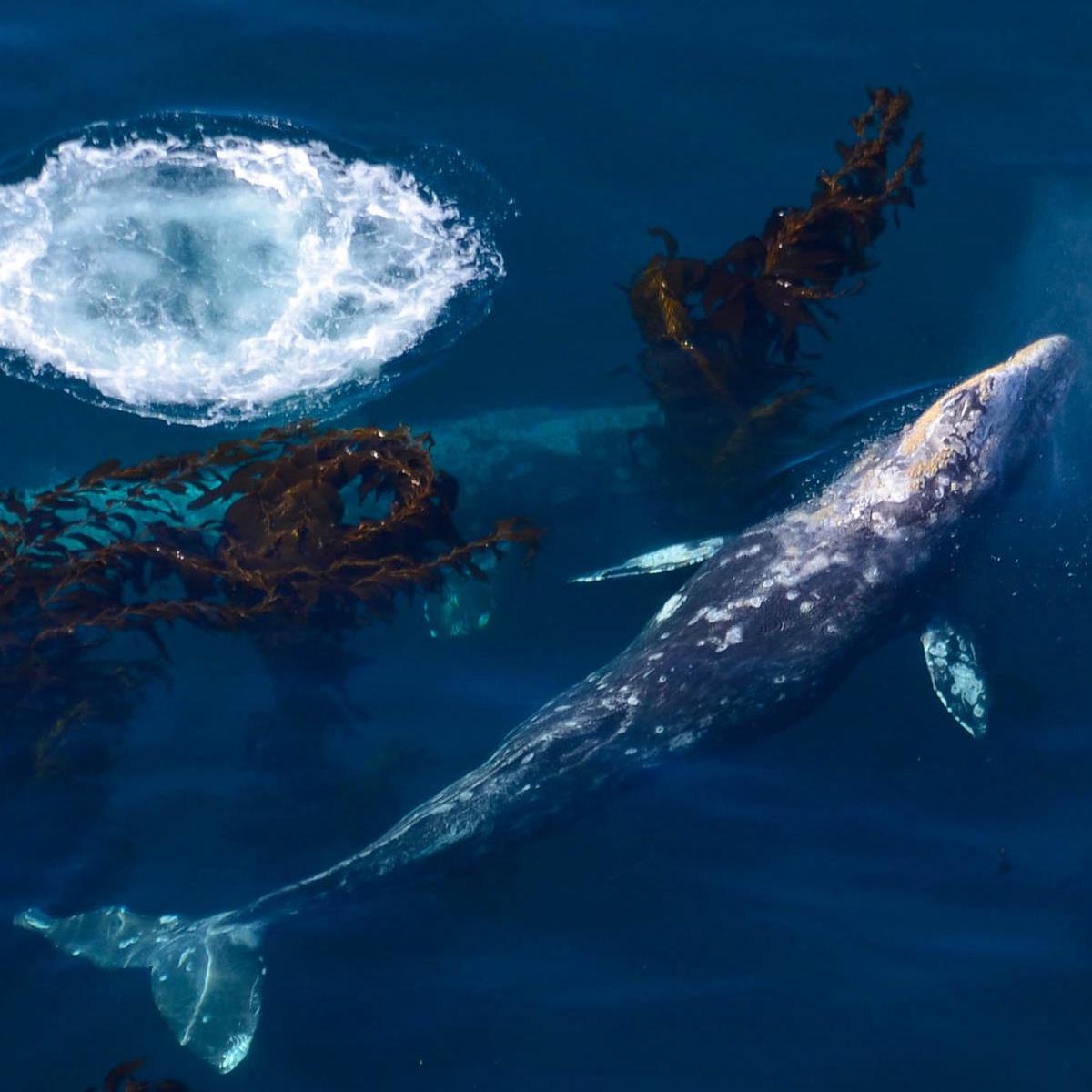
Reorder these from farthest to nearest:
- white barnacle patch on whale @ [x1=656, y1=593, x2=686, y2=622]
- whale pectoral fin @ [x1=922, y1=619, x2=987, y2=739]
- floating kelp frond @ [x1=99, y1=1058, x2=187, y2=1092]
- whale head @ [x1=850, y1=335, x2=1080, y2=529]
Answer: white barnacle patch on whale @ [x1=656, y1=593, x2=686, y2=622] → whale head @ [x1=850, y1=335, x2=1080, y2=529] → whale pectoral fin @ [x1=922, y1=619, x2=987, y2=739] → floating kelp frond @ [x1=99, y1=1058, x2=187, y2=1092]

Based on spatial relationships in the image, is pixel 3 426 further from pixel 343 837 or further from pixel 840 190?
pixel 840 190

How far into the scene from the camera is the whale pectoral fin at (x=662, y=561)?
34.1 ft

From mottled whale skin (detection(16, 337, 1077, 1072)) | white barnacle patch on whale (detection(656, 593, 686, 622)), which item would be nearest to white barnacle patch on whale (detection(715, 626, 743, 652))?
mottled whale skin (detection(16, 337, 1077, 1072))

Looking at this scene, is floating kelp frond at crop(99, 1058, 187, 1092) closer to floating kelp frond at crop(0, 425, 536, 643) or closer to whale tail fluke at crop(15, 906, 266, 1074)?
whale tail fluke at crop(15, 906, 266, 1074)

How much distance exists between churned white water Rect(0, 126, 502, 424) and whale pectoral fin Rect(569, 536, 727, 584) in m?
3.29

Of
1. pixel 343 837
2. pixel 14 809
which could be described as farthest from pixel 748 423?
pixel 14 809

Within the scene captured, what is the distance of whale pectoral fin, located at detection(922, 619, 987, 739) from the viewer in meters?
9.48

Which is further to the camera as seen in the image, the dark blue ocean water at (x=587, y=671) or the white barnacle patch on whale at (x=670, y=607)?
the white barnacle patch on whale at (x=670, y=607)

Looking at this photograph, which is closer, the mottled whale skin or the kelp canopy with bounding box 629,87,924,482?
the mottled whale skin

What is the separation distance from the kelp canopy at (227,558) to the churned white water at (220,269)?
7.05ft

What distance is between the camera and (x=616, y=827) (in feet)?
30.1

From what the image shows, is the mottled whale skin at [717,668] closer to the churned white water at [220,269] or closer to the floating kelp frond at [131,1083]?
the floating kelp frond at [131,1083]

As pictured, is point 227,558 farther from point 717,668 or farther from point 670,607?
point 717,668

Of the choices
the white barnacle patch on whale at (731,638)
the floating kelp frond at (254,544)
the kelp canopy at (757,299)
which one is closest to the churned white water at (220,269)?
the floating kelp frond at (254,544)
